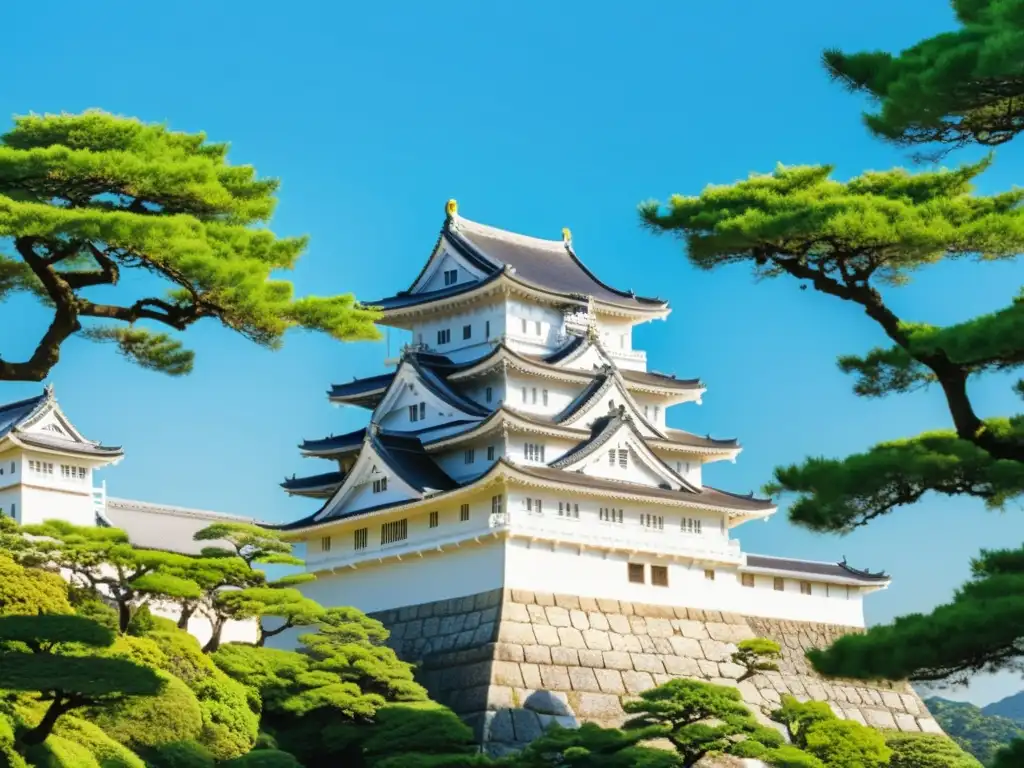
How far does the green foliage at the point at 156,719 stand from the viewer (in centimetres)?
2986

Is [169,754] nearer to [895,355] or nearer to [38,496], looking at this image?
[895,355]

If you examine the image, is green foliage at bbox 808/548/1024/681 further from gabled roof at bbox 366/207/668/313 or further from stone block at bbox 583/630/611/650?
gabled roof at bbox 366/207/668/313

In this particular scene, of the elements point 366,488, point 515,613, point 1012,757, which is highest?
point 366,488

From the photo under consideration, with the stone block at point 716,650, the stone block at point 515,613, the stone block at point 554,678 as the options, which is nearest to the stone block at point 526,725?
the stone block at point 554,678

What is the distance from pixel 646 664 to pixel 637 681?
56cm

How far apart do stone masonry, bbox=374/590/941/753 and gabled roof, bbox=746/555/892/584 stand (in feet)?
6.34

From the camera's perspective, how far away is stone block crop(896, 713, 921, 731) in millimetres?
43500

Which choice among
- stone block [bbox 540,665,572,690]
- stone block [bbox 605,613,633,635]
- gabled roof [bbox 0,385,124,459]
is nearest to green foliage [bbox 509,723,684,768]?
stone block [bbox 540,665,572,690]

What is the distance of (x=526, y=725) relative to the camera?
119 feet

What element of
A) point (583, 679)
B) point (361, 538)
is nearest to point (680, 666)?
point (583, 679)

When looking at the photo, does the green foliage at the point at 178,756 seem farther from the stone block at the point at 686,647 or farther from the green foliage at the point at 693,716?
the stone block at the point at 686,647

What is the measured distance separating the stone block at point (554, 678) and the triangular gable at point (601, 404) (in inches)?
255

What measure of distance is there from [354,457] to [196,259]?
27371 mm

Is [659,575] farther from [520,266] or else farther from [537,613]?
[520,266]
